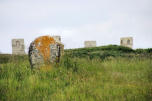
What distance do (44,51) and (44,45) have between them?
0.86 feet

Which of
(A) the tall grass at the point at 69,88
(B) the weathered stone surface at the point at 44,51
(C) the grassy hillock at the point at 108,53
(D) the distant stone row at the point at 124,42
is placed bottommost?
(A) the tall grass at the point at 69,88

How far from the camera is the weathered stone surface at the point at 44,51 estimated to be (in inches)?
256

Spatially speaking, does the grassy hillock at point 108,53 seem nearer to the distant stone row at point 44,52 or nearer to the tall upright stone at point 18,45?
the distant stone row at point 44,52

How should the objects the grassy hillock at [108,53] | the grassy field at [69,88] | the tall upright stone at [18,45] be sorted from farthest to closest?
the tall upright stone at [18,45]
the grassy hillock at [108,53]
the grassy field at [69,88]

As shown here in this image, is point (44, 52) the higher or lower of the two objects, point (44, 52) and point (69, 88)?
the higher

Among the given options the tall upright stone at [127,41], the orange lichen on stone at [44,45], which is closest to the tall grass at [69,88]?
the orange lichen on stone at [44,45]

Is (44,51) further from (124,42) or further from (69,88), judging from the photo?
(124,42)

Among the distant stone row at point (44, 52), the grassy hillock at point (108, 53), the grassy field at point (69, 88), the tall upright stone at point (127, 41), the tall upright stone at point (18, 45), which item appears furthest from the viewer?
the tall upright stone at point (127, 41)

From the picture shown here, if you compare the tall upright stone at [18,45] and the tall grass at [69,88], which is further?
the tall upright stone at [18,45]

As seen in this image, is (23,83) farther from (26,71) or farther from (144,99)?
(144,99)

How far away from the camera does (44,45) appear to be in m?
6.66

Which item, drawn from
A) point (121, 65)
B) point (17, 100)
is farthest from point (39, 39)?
point (121, 65)

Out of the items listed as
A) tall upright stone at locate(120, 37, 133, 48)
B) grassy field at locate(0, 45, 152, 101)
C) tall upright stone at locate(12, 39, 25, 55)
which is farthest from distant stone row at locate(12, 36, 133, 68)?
tall upright stone at locate(120, 37, 133, 48)

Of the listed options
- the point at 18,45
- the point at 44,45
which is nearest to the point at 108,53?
the point at 44,45
